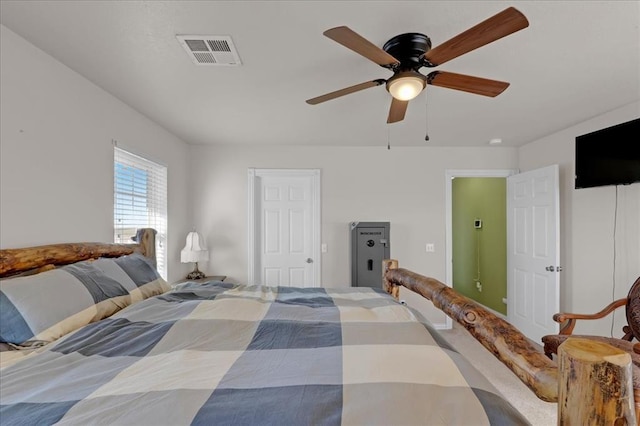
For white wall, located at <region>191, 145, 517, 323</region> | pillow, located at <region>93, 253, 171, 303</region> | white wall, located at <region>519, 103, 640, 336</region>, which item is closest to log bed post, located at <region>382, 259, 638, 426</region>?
pillow, located at <region>93, 253, 171, 303</region>

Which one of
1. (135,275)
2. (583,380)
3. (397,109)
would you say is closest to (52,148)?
(135,275)

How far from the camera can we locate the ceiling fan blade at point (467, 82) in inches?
62.2

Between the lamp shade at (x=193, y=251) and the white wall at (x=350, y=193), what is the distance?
0.45 metres

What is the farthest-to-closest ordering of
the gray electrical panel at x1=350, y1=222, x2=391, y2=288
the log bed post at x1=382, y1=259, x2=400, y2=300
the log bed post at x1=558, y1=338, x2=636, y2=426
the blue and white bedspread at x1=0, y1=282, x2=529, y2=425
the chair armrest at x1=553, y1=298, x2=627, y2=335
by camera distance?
the gray electrical panel at x1=350, y1=222, x2=391, y2=288 → the chair armrest at x1=553, y1=298, x2=627, y2=335 → the log bed post at x1=382, y1=259, x2=400, y2=300 → the blue and white bedspread at x1=0, y1=282, x2=529, y2=425 → the log bed post at x1=558, y1=338, x2=636, y2=426

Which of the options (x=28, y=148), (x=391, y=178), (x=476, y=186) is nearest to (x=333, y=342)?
(x=28, y=148)

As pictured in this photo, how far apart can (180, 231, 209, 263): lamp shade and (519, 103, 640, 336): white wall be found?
4.12 metres

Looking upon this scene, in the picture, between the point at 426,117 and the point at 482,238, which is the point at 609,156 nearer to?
the point at 426,117

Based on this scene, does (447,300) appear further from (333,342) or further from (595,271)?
(595,271)

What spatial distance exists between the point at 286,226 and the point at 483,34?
3.14 m

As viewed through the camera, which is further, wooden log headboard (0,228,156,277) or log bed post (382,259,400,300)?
log bed post (382,259,400,300)

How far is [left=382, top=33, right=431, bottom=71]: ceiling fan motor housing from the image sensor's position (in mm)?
1545

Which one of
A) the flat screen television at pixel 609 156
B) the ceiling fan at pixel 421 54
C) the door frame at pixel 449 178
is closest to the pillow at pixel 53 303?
the ceiling fan at pixel 421 54

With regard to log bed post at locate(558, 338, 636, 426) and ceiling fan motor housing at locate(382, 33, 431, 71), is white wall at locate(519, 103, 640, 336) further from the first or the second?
log bed post at locate(558, 338, 636, 426)

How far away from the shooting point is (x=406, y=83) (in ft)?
5.22
